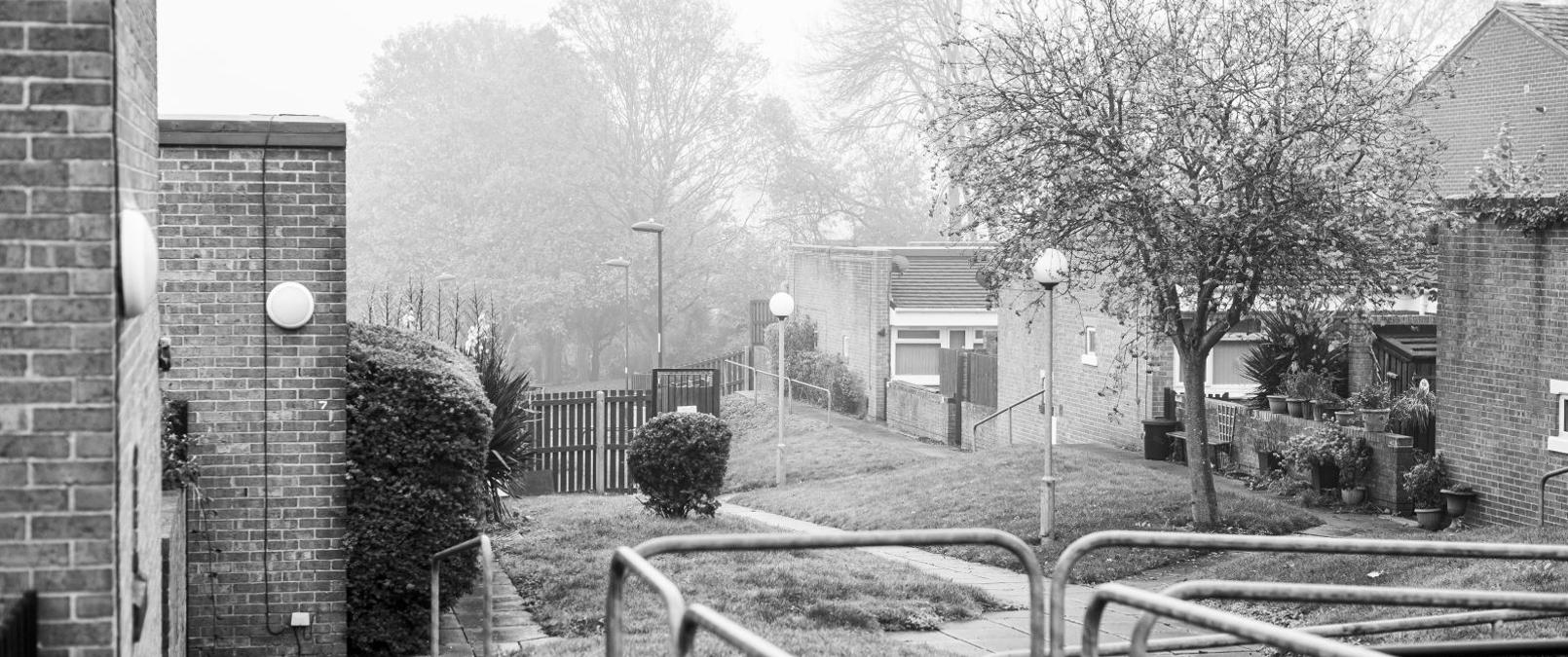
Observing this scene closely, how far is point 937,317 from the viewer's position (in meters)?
37.0

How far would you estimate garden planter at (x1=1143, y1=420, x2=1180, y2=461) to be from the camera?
73.7ft

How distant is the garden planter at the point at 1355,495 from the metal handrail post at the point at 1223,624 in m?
15.2

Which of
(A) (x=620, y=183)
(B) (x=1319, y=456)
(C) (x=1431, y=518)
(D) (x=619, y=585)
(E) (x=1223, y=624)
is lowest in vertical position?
(C) (x=1431, y=518)

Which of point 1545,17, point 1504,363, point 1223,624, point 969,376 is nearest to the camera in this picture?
point 1223,624

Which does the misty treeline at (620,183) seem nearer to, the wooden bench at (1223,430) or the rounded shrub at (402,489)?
the wooden bench at (1223,430)

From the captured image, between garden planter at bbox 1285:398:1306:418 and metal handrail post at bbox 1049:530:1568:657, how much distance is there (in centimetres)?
1531

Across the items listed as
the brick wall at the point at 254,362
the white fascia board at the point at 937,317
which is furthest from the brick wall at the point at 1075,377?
the brick wall at the point at 254,362

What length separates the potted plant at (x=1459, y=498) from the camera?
16.7 m

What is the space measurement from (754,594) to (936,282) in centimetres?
2730

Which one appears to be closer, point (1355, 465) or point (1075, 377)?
point (1355, 465)

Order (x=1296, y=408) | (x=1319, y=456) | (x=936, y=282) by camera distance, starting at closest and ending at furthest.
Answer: (x=1319, y=456) < (x=1296, y=408) < (x=936, y=282)

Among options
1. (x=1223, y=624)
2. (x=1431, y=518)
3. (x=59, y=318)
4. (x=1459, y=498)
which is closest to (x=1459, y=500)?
(x=1459, y=498)

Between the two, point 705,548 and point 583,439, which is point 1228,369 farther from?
point 705,548

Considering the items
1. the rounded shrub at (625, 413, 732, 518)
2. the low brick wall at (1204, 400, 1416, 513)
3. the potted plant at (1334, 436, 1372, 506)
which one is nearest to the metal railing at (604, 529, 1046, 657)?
the rounded shrub at (625, 413, 732, 518)
